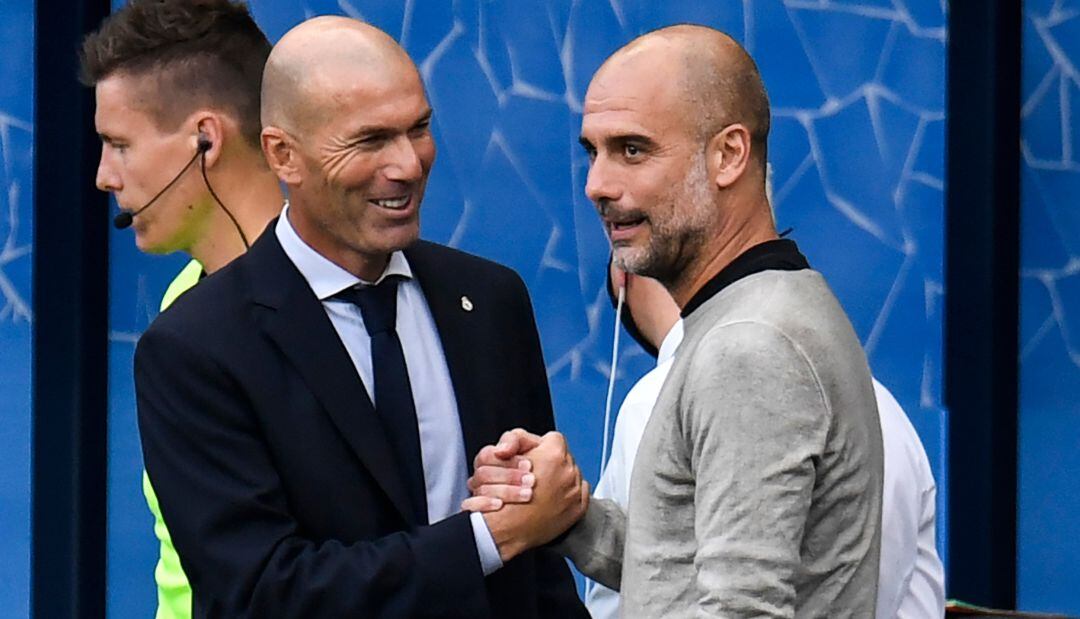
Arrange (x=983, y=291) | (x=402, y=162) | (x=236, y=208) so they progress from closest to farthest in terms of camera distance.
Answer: (x=402, y=162)
(x=236, y=208)
(x=983, y=291)

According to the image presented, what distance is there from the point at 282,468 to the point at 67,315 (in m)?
2.10

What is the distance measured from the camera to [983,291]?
4078 millimetres

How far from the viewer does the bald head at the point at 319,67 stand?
2.90m

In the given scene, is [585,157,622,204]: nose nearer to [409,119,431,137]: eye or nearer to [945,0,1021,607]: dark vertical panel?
[409,119,431,137]: eye

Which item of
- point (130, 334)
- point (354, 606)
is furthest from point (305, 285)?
point (130, 334)

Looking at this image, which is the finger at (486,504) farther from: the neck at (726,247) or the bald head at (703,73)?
the bald head at (703,73)

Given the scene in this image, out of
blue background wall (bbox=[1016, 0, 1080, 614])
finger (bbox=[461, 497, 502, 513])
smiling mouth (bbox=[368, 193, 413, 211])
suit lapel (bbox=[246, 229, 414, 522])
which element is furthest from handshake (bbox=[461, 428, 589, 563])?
blue background wall (bbox=[1016, 0, 1080, 614])

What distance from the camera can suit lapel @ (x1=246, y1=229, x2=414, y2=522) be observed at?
9.15 ft

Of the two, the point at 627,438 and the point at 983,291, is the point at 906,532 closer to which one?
the point at 627,438

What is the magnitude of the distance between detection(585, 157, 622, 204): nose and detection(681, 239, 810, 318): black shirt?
167 mm

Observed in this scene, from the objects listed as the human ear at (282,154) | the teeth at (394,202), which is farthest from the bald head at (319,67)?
the teeth at (394,202)

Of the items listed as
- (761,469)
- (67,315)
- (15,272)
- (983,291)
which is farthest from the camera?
(15,272)

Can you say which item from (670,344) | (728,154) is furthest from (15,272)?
(728,154)

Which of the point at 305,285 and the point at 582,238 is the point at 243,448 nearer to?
the point at 305,285
